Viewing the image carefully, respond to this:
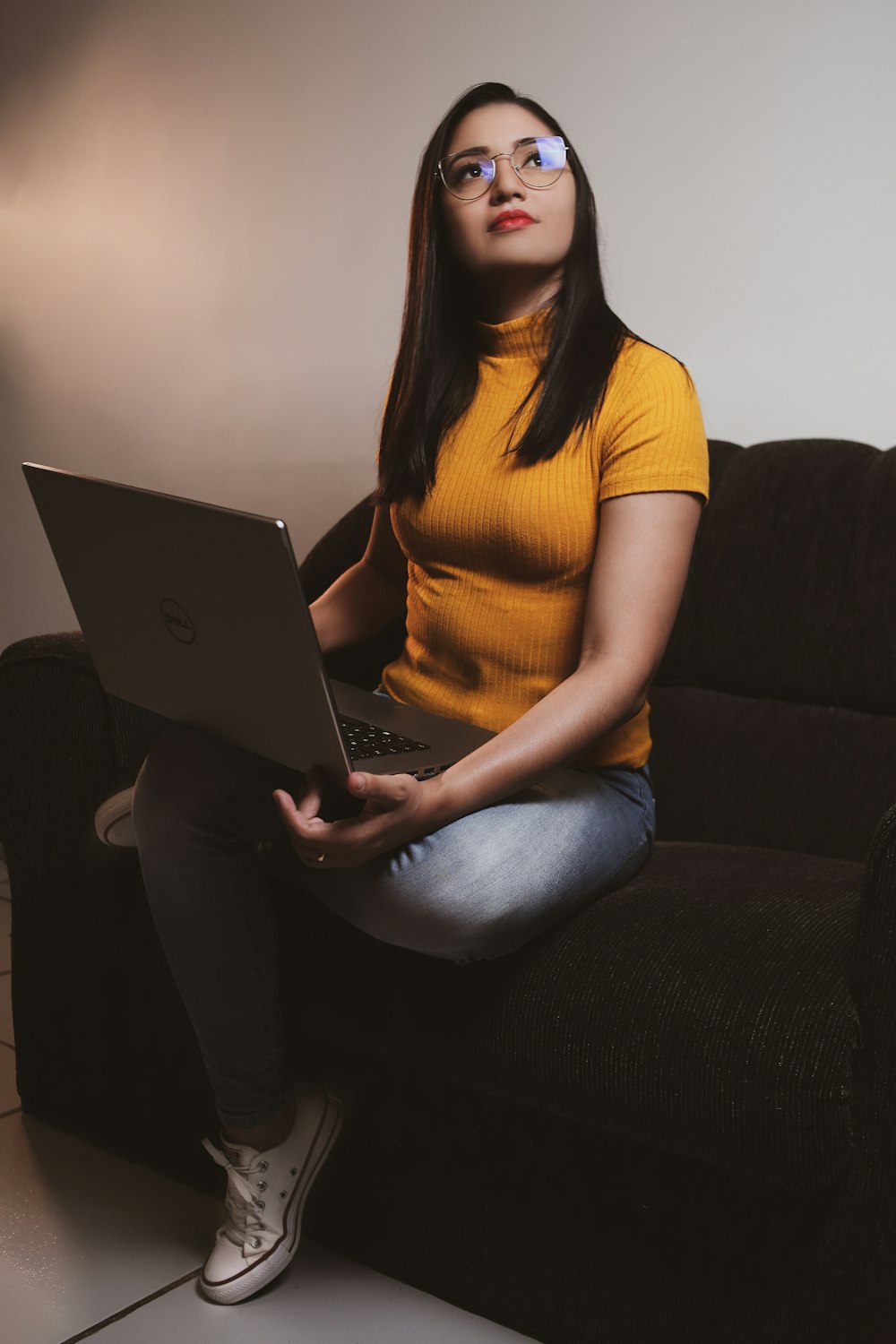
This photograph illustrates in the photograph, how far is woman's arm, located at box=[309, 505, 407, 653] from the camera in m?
1.62

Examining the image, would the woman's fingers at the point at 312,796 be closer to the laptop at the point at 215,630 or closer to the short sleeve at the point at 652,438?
the laptop at the point at 215,630

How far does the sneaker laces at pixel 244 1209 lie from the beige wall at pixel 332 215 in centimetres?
128

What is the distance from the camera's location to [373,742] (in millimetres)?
1181

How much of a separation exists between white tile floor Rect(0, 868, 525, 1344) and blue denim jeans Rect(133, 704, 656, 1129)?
7.7 inches

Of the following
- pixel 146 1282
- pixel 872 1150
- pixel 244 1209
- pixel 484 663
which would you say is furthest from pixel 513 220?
pixel 146 1282

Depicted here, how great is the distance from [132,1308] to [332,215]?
6.42 ft

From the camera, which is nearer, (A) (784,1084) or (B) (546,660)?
(A) (784,1084)

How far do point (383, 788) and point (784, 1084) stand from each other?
1.28 feet

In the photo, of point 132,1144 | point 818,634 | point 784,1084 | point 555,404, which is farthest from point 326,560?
point 784,1084

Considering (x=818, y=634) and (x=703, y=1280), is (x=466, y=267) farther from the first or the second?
(x=703, y=1280)

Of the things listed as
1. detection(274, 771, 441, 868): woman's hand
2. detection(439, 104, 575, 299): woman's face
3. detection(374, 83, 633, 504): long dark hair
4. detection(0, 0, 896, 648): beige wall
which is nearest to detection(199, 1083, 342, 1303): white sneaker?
detection(274, 771, 441, 868): woman's hand

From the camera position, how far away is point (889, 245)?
1.76 metres

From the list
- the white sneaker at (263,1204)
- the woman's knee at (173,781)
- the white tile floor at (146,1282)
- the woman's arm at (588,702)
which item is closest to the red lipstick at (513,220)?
the woman's arm at (588,702)

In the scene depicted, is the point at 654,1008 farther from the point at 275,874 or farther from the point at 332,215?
the point at 332,215
